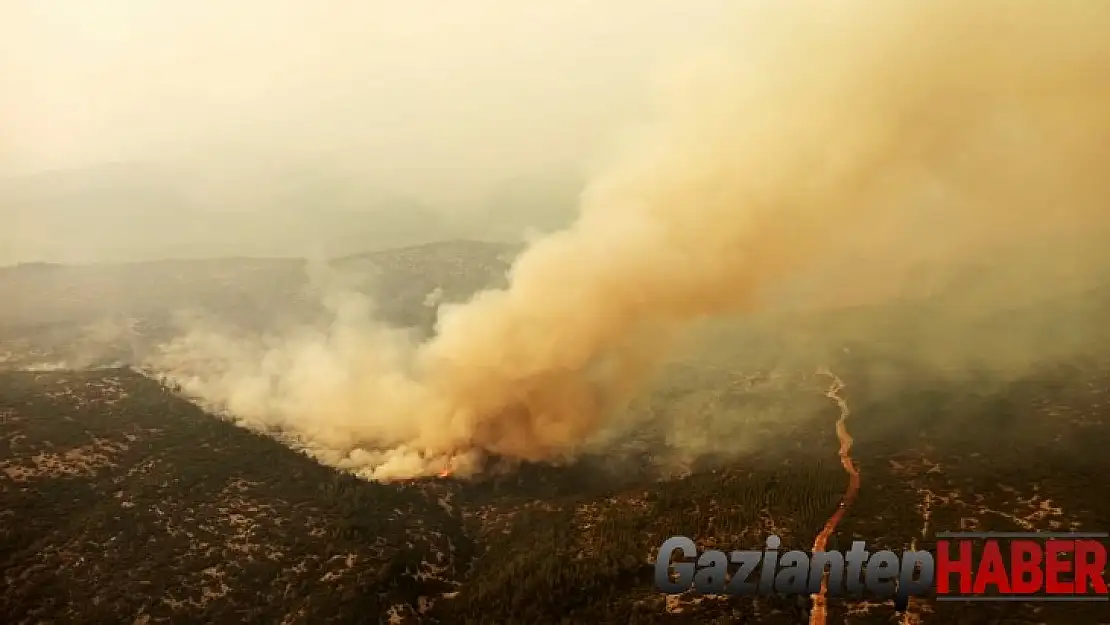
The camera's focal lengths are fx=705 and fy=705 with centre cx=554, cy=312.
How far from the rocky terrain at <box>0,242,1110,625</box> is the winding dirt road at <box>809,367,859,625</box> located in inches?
29.3

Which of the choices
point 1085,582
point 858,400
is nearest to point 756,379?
point 858,400

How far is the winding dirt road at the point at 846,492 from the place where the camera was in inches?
1596

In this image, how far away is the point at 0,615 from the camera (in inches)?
1570

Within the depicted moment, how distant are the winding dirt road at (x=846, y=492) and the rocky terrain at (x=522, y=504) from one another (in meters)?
0.74

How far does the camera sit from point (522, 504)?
61.2 meters

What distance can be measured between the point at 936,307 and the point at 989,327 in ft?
50.8

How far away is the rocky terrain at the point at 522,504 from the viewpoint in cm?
4347

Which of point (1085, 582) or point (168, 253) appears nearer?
point (1085, 582)

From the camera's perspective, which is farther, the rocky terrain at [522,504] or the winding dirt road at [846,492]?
the rocky terrain at [522,504]

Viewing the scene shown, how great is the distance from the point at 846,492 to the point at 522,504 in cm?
2633

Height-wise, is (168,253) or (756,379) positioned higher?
(168,253)

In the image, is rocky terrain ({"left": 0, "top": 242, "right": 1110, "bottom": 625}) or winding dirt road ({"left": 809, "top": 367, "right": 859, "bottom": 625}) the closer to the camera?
winding dirt road ({"left": 809, "top": 367, "right": 859, "bottom": 625})

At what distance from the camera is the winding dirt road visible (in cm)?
4053

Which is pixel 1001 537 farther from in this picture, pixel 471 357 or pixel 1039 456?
pixel 471 357
